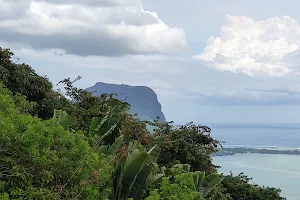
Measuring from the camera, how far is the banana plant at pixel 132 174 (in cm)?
912

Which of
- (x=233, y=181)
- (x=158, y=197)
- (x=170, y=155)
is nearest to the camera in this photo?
(x=158, y=197)

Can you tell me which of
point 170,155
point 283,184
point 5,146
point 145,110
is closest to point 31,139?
point 5,146

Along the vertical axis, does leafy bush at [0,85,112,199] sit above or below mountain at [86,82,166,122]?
below

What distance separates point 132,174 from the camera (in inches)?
365

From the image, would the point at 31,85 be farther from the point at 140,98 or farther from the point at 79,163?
the point at 140,98

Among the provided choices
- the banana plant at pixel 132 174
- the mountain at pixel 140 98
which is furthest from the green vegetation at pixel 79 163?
the mountain at pixel 140 98

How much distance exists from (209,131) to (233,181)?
137 inches

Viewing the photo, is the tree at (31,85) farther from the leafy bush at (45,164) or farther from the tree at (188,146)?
the leafy bush at (45,164)

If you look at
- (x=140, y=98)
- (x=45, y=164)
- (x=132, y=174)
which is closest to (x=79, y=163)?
(x=45, y=164)

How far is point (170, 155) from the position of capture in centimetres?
1870

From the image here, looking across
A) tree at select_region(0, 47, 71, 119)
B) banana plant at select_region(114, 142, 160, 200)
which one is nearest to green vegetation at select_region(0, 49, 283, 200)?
banana plant at select_region(114, 142, 160, 200)

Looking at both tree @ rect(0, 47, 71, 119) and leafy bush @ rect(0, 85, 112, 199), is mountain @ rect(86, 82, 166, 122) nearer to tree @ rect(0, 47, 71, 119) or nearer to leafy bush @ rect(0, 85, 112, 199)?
tree @ rect(0, 47, 71, 119)

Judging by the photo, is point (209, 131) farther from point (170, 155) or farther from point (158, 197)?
point (158, 197)

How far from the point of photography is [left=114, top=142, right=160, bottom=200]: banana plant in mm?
9117
